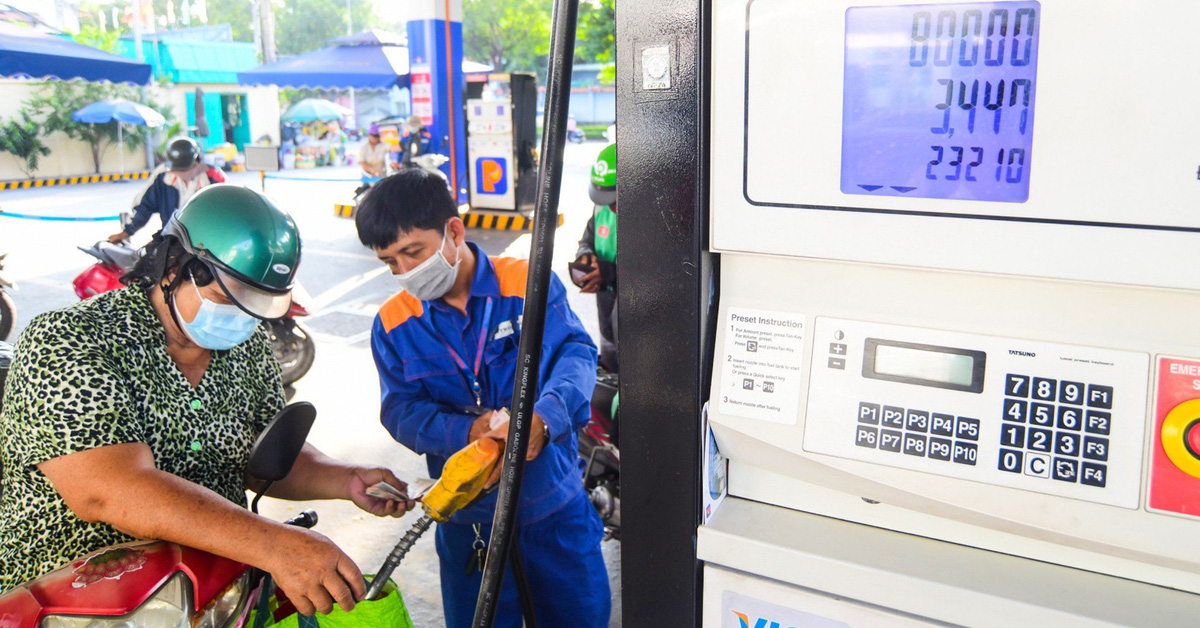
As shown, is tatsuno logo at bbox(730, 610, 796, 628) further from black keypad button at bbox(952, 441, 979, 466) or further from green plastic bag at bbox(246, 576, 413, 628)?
green plastic bag at bbox(246, 576, 413, 628)

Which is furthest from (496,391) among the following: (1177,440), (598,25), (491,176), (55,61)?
(598,25)

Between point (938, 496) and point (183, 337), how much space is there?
4.95ft

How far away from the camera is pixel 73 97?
20125 mm

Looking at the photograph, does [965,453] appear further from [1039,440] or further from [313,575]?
[313,575]

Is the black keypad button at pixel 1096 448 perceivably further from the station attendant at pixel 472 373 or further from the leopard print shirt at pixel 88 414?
the leopard print shirt at pixel 88 414

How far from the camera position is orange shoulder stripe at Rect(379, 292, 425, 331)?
87.0 inches

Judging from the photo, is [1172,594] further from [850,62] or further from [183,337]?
[183,337]

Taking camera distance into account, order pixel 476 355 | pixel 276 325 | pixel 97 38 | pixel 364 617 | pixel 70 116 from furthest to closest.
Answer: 1. pixel 97 38
2. pixel 70 116
3. pixel 276 325
4. pixel 476 355
5. pixel 364 617

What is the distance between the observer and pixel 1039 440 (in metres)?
0.90

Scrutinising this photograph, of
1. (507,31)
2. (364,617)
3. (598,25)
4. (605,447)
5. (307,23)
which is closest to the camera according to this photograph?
(364,617)

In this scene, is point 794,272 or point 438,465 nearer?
point 794,272

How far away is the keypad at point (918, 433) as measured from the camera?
3.03ft

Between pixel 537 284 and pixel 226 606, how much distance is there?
2.88 ft


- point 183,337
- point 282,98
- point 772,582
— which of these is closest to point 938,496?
point 772,582
